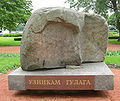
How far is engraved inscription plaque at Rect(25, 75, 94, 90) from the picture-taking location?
3.89 metres

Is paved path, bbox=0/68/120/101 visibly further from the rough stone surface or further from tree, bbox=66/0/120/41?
tree, bbox=66/0/120/41

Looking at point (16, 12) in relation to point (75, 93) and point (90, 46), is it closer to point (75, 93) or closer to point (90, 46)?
point (90, 46)

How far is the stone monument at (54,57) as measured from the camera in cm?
390

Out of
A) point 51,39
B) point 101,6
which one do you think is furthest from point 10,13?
point 51,39

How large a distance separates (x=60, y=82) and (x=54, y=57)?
0.74 metres

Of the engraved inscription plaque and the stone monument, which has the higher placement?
the stone monument

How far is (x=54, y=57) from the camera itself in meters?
4.42

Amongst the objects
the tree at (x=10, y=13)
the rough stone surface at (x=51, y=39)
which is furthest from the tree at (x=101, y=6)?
the rough stone surface at (x=51, y=39)

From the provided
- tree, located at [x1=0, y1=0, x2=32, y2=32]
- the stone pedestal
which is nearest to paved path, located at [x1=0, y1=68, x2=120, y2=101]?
the stone pedestal

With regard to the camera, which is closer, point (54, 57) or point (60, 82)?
point (60, 82)

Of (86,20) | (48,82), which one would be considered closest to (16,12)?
(86,20)

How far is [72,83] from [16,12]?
14681mm

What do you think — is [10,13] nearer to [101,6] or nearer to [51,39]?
[101,6]

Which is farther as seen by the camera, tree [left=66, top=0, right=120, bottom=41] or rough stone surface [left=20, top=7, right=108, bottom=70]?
tree [left=66, top=0, right=120, bottom=41]
